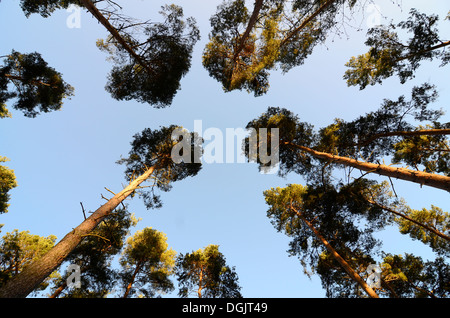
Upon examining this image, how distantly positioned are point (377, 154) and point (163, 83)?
35.1 feet

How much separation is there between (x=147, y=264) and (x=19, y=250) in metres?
6.62

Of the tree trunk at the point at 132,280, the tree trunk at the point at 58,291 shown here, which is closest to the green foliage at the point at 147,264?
the tree trunk at the point at 132,280

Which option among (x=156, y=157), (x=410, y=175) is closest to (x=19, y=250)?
(x=156, y=157)

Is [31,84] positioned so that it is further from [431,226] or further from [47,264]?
[431,226]

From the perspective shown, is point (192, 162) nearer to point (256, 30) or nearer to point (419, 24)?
point (256, 30)

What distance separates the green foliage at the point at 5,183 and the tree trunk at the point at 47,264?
1041 cm

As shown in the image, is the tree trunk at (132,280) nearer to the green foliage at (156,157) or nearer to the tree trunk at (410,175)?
the green foliage at (156,157)

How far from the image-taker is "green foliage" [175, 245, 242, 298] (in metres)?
10.5

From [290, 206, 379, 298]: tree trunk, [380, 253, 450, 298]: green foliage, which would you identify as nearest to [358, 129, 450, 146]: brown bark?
[290, 206, 379, 298]: tree trunk

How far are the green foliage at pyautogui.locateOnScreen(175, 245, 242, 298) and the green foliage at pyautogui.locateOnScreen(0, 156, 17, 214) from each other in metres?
10.9

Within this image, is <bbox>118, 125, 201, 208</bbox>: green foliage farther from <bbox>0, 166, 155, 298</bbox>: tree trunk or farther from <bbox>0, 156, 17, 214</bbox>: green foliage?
<bbox>0, 156, 17, 214</bbox>: green foliage

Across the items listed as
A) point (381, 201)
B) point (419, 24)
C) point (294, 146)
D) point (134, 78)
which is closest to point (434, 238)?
point (381, 201)

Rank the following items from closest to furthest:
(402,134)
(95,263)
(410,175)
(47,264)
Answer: (47,264)
(410,175)
(402,134)
(95,263)

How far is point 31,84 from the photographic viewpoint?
8.80 m
